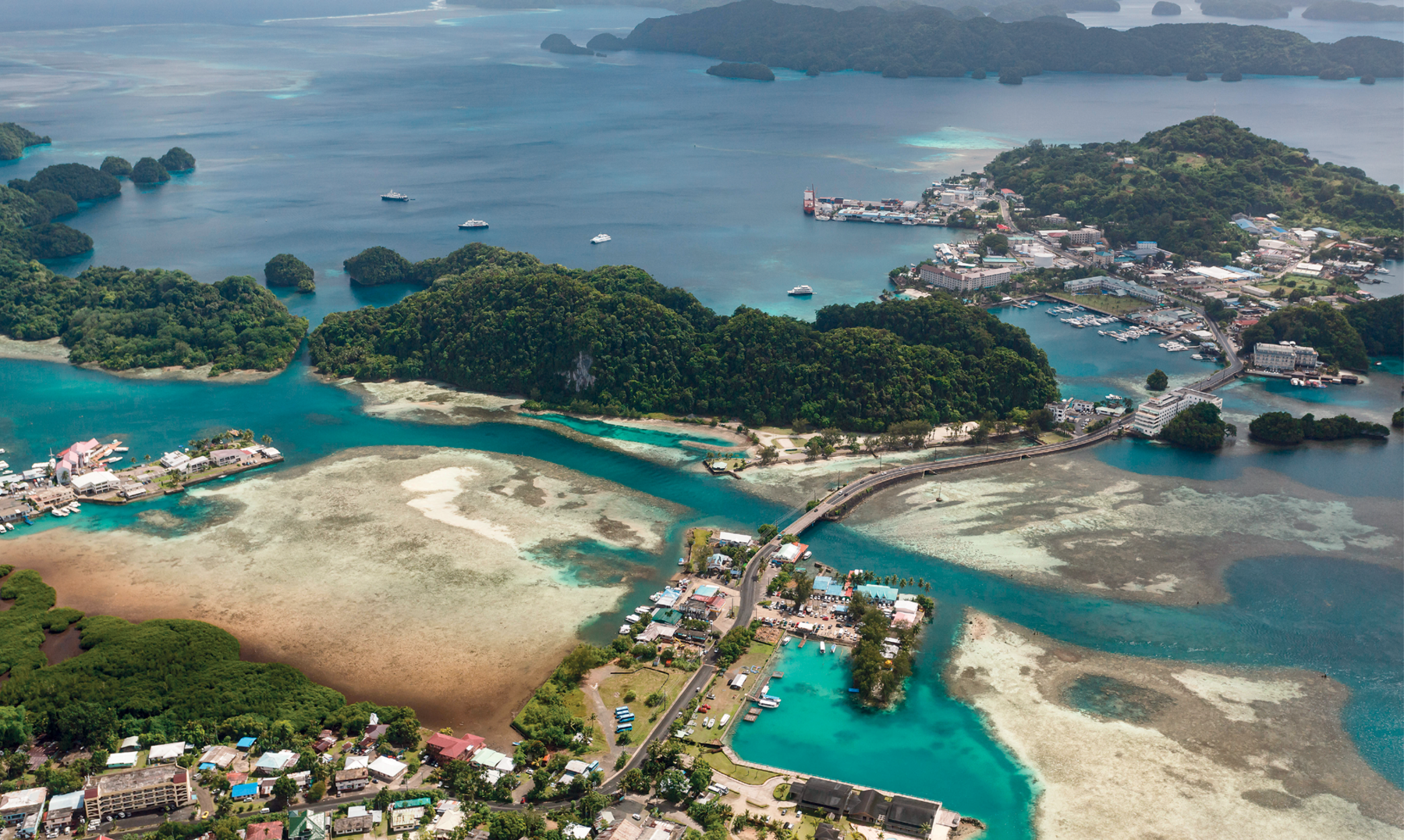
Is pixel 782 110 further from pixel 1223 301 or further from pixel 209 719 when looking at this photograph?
pixel 209 719

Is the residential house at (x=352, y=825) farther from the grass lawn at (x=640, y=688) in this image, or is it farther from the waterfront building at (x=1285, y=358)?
the waterfront building at (x=1285, y=358)

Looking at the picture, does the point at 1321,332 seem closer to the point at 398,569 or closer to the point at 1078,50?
the point at 398,569

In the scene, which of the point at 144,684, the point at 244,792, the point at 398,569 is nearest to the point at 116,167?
the point at 398,569

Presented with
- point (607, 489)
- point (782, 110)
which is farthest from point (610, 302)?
point (782, 110)

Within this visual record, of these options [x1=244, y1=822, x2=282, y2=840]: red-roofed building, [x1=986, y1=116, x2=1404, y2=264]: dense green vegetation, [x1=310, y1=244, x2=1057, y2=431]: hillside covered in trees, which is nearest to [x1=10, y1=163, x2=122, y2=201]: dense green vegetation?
[x1=310, y1=244, x2=1057, y2=431]: hillside covered in trees

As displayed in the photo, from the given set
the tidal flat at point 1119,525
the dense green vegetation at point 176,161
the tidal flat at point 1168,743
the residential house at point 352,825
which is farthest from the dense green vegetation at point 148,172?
the tidal flat at point 1168,743

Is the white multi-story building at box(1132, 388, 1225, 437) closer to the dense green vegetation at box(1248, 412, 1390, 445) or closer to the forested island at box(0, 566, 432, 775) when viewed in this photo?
the dense green vegetation at box(1248, 412, 1390, 445)
